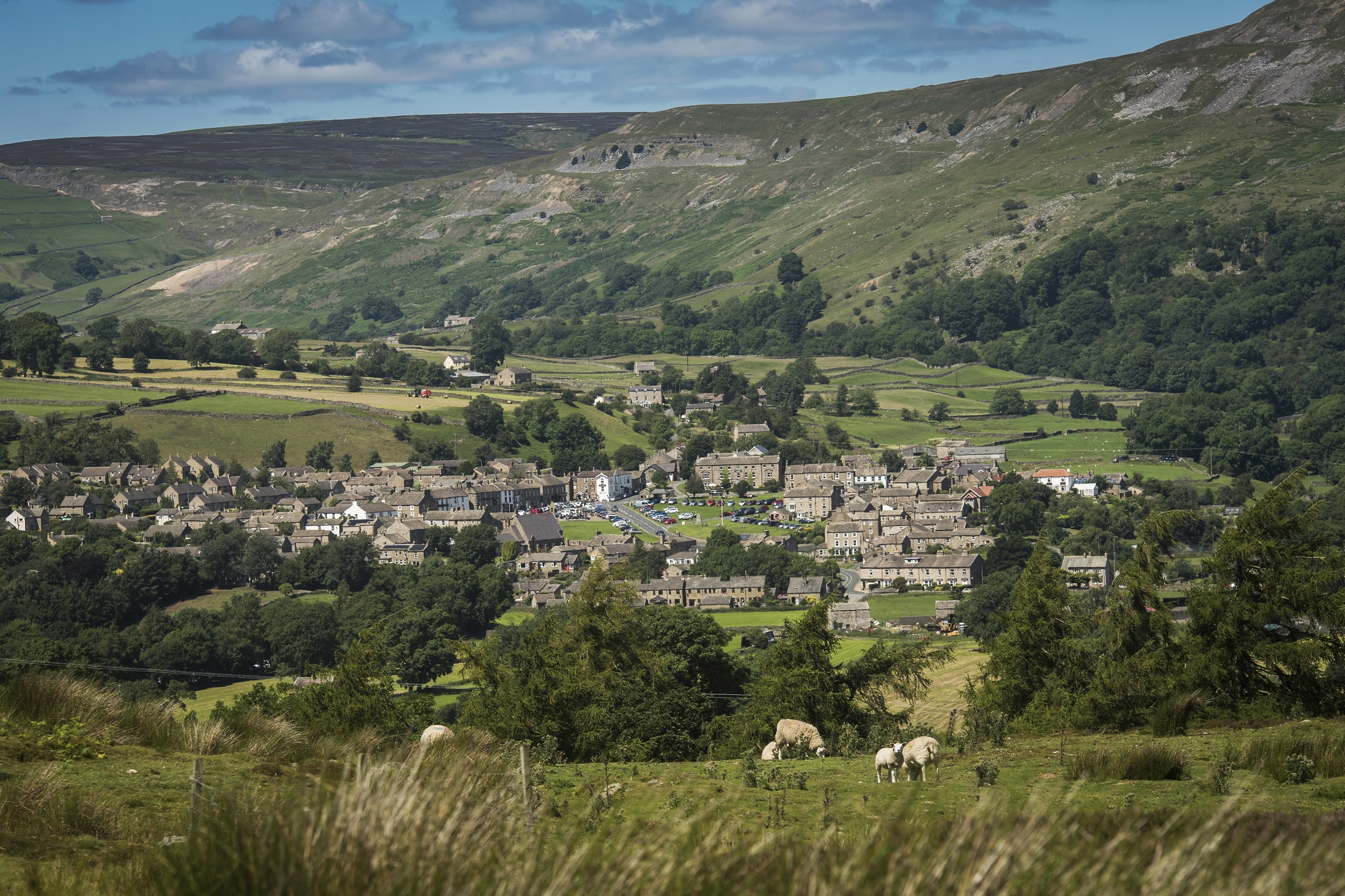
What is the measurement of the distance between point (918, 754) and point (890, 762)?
0.32 meters

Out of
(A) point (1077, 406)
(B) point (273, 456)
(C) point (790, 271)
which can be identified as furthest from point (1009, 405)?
(C) point (790, 271)

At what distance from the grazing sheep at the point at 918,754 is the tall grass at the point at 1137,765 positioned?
164 cm

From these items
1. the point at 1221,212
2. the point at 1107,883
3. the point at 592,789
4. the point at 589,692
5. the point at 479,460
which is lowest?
the point at 479,460

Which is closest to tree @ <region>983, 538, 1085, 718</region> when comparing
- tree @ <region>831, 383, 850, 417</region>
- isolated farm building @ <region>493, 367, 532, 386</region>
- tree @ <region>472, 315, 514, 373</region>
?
tree @ <region>831, 383, 850, 417</region>

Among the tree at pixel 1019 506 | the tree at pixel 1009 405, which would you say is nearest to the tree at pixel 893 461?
the tree at pixel 1019 506

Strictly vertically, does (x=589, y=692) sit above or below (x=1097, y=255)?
below

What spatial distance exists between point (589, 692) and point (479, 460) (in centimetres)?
8697

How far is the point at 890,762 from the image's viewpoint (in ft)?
39.4

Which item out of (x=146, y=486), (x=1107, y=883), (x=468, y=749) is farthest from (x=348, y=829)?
(x=146, y=486)

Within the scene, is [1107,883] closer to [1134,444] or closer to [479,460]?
[479,460]

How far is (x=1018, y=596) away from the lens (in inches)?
843

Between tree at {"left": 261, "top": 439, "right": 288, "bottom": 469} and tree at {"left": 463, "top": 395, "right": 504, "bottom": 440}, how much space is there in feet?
56.4

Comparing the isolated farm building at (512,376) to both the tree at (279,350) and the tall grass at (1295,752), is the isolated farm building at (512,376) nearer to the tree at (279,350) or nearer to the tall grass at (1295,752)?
the tree at (279,350)

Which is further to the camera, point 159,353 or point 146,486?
point 159,353
